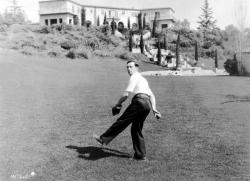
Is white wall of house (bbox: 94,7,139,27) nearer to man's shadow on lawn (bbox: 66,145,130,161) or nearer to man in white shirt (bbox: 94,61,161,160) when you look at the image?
man's shadow on lawn (bbox: 66,145,130,161)

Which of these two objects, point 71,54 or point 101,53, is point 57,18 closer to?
point 101,53

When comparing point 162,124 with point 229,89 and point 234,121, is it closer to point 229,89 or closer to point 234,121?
point 234,121

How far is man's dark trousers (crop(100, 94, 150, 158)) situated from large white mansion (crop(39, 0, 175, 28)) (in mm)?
81647

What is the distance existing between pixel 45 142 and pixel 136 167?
11.0 feet

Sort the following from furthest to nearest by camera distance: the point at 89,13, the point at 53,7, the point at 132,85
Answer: the point at 89,13, the point at 53,7, the point at 132,85

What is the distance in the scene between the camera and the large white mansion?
293ft

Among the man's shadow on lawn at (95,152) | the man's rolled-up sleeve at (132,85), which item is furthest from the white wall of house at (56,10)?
the man's rolled-up sleeve at (132,85)

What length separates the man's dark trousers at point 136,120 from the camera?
8.38 meters

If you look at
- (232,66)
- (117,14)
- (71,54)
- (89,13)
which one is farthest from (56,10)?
(232,66)

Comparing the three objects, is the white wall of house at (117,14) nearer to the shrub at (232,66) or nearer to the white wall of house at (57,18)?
the white wall of house at (57,18)

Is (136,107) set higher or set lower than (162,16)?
lower

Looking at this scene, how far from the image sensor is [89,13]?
99.6 metres

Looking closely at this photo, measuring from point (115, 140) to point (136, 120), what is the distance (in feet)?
8.37

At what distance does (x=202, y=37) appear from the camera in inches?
3538
